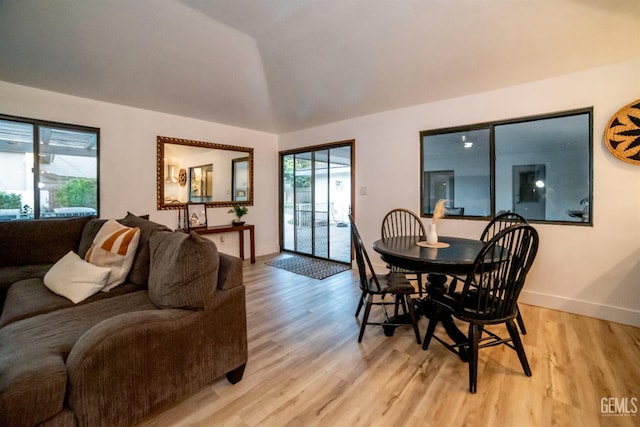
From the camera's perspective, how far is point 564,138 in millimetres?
2816

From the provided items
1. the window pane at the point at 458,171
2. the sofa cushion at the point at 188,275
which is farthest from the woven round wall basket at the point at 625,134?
the sofa cushion at the point at 188,275

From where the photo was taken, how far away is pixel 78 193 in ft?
11.4

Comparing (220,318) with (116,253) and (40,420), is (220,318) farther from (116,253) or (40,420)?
(116,253)

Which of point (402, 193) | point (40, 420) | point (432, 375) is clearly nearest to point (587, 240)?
point (402, 193)

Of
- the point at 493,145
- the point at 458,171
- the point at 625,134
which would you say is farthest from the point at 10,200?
the point at 625,134

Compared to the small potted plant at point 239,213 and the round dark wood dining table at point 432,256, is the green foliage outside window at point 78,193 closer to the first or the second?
the small potted plant at point 239,213

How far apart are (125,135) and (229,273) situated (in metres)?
3.31

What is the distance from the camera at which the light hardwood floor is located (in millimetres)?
1439

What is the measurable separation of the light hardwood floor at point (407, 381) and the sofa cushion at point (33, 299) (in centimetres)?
95

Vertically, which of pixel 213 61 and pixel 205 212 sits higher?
pixel 213 61

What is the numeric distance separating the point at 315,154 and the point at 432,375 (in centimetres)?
389

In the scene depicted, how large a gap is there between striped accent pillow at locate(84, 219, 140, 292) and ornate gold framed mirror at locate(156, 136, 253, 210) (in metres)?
2.18

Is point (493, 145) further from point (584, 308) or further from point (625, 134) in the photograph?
point (584, 308)

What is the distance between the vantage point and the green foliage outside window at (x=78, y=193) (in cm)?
339
